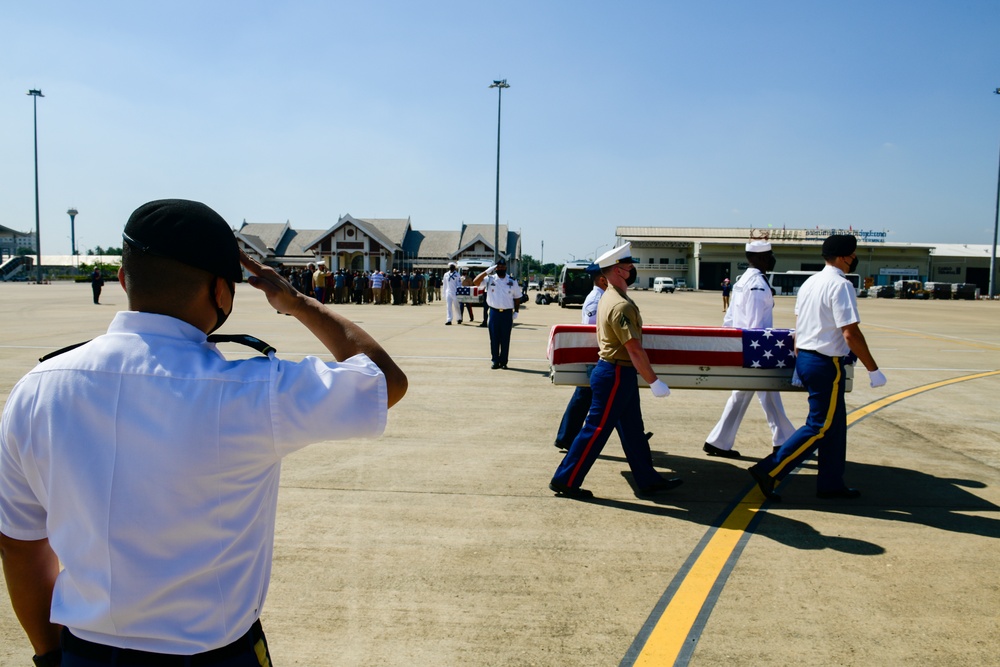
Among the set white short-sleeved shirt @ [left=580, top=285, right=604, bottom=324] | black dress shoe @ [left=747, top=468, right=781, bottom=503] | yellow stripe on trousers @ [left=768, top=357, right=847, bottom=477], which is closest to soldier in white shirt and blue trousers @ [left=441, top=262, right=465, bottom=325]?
white short-sleeved shirt @ [left=580, top=285, right=604, bottom=324]

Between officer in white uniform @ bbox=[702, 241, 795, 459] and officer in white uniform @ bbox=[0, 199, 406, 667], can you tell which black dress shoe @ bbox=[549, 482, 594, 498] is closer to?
officer in white uniform @ bbox=[702, 241, 795, 459]

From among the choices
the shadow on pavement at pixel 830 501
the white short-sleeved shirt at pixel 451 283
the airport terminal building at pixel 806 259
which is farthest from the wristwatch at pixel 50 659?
the airport terminal building at pixel 806 259

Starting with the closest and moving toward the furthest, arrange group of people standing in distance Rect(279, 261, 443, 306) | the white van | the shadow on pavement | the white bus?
the shadow on pavement → group of people standing in distance Rect(279, 261, 443, 306) → the white bus → the white van

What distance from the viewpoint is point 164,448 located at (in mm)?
1416

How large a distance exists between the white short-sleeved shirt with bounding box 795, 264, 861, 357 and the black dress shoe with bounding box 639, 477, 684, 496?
1436 millimetres

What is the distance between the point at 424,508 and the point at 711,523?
Result: 2.01 m

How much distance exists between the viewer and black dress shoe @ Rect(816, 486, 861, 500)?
5411 mm

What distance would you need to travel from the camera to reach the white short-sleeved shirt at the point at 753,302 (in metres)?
6.64

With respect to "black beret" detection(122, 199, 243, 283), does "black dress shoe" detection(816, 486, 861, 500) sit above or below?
below

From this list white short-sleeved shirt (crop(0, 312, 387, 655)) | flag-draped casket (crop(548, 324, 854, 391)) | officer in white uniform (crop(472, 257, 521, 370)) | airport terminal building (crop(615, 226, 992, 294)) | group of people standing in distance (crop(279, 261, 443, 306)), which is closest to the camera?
white short-sleeved shirt (crop(0, 312, 387, 655))

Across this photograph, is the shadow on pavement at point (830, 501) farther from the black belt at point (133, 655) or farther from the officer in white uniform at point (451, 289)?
the officer in white uniform at point (451, 289)

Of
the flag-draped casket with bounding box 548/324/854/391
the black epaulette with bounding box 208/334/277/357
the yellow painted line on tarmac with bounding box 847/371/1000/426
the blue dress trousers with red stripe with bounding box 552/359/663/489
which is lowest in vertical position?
the yellow painted line on tarmac with bounding box 847/371/1000/426

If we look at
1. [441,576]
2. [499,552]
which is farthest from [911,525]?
[441,576]

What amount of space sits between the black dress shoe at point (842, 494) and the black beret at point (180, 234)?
5.13m
